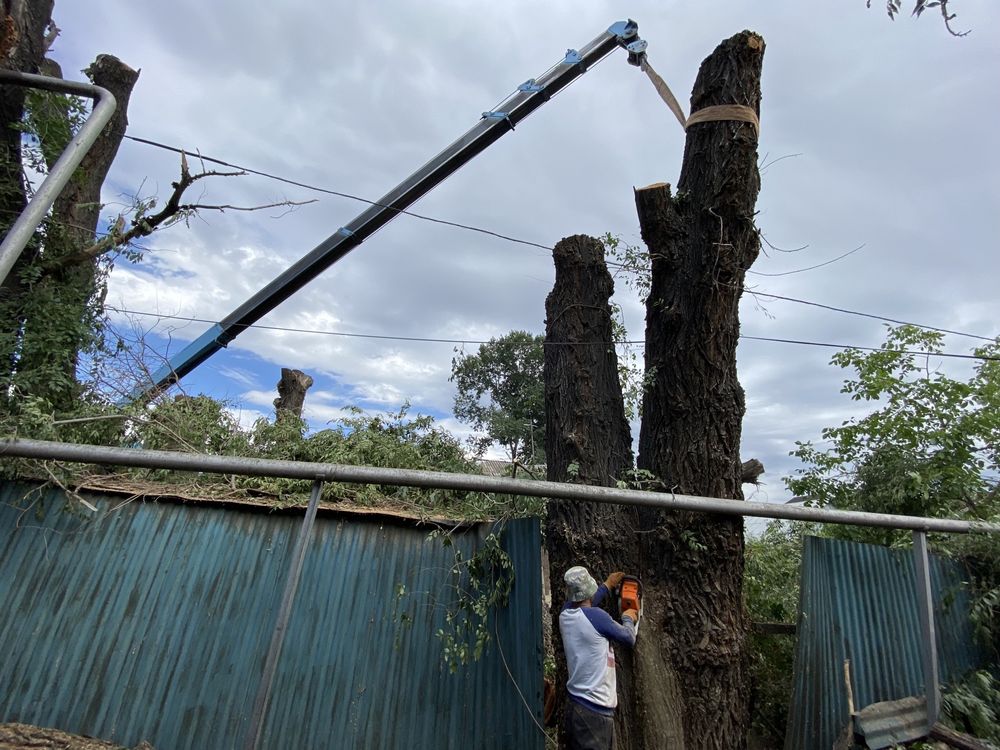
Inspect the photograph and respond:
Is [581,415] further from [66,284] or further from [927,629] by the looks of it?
[66,284]

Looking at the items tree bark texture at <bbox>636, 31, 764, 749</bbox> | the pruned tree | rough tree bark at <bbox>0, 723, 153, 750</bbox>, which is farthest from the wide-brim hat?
the pruned tree

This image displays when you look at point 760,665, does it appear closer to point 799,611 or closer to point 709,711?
point 799,611

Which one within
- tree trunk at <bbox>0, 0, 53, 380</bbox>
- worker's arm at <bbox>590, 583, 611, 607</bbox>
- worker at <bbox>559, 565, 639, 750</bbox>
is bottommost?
worker at <bbox>559, 565, 639, 750</bbox>

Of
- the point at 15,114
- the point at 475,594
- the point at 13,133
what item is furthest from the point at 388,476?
the point at 15,114

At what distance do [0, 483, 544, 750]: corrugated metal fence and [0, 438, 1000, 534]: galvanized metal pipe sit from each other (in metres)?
0.77

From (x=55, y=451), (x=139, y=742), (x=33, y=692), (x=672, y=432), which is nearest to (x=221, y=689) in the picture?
(x=139, y=742)

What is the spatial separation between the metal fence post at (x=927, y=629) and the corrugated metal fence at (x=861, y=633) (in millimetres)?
190

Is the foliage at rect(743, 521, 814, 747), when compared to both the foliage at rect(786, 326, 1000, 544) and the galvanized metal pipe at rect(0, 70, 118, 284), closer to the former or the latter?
the foliage at rect(786, 326, 1000, 544)

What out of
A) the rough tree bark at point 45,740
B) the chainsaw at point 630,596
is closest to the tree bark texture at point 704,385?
the chainsaw at point 630,596

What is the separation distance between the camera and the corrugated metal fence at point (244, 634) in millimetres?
3137

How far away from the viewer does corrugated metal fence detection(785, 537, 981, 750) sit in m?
3.17

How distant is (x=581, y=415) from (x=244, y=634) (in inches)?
103

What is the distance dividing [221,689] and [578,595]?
227 cm

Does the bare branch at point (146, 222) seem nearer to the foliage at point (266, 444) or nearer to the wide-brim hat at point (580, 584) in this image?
the foliage at point (266, 444)
